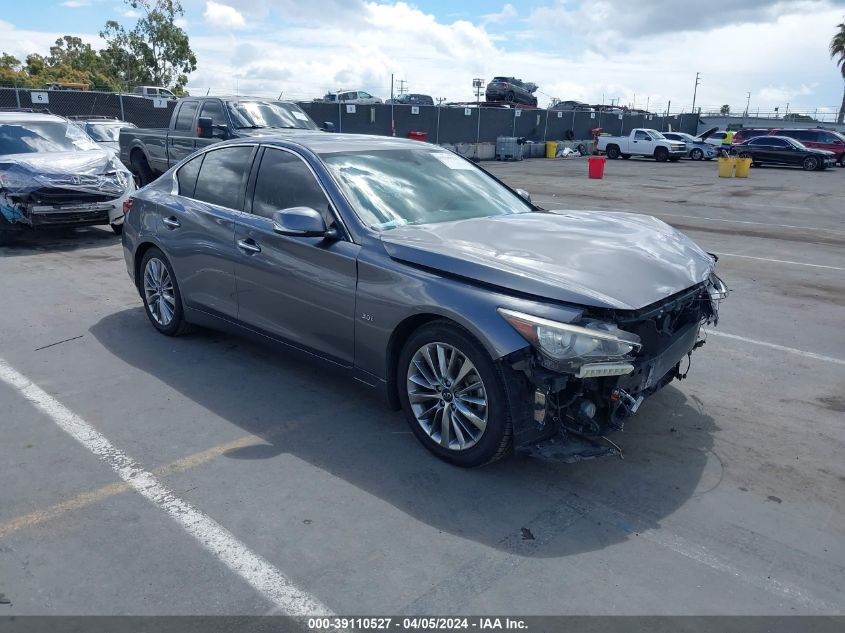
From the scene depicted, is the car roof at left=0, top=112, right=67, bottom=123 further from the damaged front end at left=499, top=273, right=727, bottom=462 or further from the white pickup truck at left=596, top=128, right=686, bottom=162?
the white pickup truck at left=596, top=128, right=686, bottom=162

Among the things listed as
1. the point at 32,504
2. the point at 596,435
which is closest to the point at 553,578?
the point at 596,435

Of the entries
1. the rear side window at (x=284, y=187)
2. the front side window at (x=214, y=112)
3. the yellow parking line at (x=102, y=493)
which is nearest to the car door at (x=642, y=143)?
the front side window at (x=214, y=112)

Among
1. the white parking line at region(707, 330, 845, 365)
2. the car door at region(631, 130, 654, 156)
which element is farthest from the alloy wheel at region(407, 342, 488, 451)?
the car door at region(631, 130, 654, 156)

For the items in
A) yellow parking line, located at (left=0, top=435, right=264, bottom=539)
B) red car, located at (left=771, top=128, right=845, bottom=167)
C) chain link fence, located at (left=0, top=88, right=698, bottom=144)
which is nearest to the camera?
yellow parking line, located at (left=0, top=435, right=264, bottom=539)

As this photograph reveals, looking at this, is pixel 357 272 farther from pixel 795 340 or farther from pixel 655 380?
pixel 795 340

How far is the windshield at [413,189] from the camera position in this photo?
452 cm

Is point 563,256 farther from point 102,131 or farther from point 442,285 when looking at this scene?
point 102,131

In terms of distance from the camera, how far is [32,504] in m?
3.55

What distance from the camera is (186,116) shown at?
43.5 feet

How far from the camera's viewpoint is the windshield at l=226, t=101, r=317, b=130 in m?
12.6

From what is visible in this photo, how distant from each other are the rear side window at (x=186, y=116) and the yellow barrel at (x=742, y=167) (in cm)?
2100

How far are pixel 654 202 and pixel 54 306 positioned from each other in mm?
14745

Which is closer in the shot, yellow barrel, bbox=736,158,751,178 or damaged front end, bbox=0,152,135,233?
damaged front end, bbox=0,152,135,233

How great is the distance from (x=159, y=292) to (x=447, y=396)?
11.0 feet
